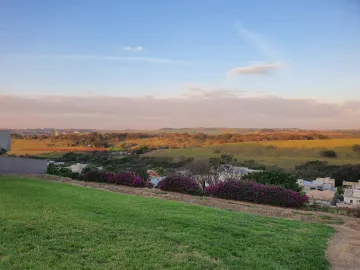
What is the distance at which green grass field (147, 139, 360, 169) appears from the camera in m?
27.7

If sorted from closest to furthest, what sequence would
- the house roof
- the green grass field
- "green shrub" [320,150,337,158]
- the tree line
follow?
1. the house roof
2. the green grass field
3. "green shrub" [320,150,337,158]
4. the tree line

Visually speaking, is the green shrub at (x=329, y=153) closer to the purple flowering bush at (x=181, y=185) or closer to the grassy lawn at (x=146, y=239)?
the purple flowering bush at (x=181, y=185)

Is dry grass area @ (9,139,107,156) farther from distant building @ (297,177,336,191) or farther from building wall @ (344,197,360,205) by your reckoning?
building wall @ (344,197,360,205)

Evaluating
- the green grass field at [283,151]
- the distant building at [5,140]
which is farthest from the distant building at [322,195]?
the distant building at [5,140]

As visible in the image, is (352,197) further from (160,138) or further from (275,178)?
(160,138)

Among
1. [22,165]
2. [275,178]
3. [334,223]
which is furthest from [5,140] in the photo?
[334,223]

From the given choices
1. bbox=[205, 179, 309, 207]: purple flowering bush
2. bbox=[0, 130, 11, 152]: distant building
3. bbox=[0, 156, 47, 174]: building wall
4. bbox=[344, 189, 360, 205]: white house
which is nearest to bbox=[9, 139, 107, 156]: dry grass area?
bbox=[0, 130, 11, 152]: distant building

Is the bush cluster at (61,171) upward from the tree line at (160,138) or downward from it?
downward

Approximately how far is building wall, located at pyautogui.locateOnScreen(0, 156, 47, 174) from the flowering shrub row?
373 centimetres

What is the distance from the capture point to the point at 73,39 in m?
16.6

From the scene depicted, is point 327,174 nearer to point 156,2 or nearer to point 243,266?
point 156,2

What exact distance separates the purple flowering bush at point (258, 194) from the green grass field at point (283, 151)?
12135 millimetres

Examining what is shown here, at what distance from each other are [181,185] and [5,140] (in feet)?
50.5

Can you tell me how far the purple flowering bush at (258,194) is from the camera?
12539mm
